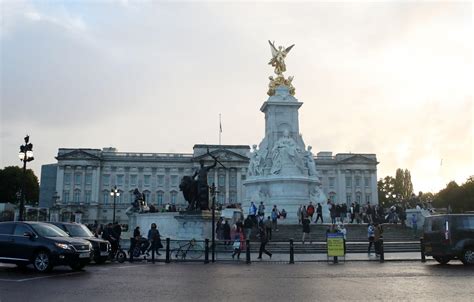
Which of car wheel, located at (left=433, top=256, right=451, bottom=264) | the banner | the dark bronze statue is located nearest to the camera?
car wheel, located at (left=433, top=256, right=451, bottom=264)

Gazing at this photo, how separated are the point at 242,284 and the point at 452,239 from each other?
9946 mm

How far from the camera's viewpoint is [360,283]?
44.4 ft

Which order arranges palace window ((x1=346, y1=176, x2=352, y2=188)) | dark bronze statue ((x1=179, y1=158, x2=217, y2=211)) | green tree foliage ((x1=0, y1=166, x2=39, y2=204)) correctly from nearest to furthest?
dark bronze statue ((x1=179, y1=158, x2=217, y2=211)) → green tree foliage ((x1=0, y1=166, x2=39, y2=204)) → palace window ((x1=346, y1=176, x2=352, y2=188))

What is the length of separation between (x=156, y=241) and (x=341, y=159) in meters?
92.1

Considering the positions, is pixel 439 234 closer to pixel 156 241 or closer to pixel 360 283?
pixel 360 283

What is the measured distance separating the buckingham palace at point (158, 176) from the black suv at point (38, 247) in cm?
8920

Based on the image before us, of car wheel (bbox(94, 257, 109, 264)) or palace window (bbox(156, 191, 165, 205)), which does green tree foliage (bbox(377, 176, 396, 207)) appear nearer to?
palace window (bbox(156, 191, 165, 205))

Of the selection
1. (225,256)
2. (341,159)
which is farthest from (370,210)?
(341,159)

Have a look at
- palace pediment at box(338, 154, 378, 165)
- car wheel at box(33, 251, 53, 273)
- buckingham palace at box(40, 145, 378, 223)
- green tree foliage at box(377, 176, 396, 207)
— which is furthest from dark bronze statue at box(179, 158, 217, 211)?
green tree foliage at box(377, 176, 396, 207)

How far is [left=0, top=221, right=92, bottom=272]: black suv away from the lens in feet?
51.8

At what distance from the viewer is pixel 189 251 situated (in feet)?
77.5

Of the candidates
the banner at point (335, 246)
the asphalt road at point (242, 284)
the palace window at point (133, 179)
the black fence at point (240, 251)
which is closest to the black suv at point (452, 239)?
the asphalt road at point (242, 284)

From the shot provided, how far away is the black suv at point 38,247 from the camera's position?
15797mm

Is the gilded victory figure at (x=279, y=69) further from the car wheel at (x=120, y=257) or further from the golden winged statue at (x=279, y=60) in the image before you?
the car wheel at (x=120, y=257)
